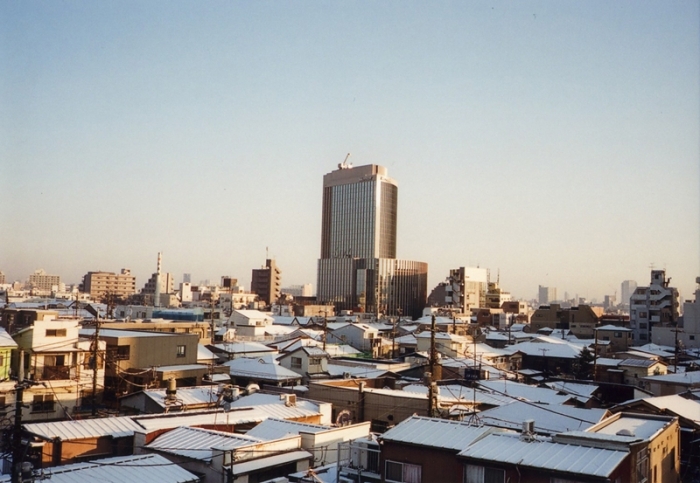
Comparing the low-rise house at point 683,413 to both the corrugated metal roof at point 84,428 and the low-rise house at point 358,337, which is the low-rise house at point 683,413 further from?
the low-rise house at point 358,337

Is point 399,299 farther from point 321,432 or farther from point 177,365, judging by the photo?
point 321,432

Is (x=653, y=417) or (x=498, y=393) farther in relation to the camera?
(x=498, y=393)

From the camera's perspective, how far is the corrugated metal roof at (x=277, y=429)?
18984mm

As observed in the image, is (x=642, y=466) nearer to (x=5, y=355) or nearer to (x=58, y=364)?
(x=5, y=355)

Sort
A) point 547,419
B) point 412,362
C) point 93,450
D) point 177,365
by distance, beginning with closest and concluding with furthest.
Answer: point 93,450
point 547,419
point 177,365
point 412,362

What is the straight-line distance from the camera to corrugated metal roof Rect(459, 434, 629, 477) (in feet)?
41.3

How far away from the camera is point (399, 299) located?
147250 mm

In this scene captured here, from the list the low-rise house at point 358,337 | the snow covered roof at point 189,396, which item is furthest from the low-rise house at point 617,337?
the snow covered roof at point 189,396

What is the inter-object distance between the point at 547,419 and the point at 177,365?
20.4m

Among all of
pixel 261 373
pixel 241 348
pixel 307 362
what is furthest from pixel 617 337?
pixel 261 373

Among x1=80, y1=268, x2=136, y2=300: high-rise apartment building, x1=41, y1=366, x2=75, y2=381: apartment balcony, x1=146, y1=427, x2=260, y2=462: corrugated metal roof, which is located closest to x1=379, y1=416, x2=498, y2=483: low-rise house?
x1=146, y1=427, x2=260, y2=462: corrugated metal roof

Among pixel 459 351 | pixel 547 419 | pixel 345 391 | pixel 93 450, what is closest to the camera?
pixel 93 450

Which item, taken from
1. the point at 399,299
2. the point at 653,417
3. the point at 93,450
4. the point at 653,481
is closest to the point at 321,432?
the point at 93,450

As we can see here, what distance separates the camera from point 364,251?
161250 mm
